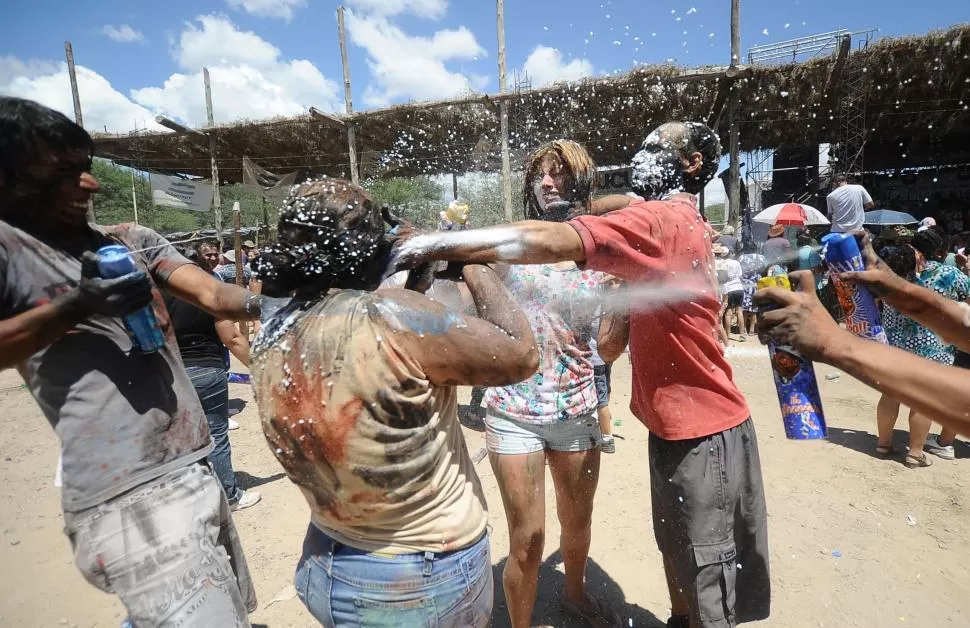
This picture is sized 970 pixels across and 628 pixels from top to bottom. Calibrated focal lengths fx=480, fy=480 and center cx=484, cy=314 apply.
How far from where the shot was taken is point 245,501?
3.95m

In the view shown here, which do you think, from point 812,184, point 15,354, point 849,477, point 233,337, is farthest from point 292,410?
point 812,184

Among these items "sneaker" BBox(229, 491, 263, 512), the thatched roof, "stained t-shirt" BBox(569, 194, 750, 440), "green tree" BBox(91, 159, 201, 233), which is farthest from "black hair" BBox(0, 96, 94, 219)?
"green tree" BBox(91, 159, 201, 233)

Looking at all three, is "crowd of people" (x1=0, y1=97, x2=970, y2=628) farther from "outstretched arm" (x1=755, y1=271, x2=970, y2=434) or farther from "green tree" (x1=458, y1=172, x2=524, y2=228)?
"green tree" (x1=458, y1=172, x2=524, y2=228)

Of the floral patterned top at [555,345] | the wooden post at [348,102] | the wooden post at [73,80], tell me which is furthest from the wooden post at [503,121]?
the wooden post at [73,80]

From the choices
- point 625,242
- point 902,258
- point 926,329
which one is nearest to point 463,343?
point 625,242

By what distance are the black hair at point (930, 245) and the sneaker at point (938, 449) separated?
167 centimetres

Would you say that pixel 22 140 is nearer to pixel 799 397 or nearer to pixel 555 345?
pixel 555 345

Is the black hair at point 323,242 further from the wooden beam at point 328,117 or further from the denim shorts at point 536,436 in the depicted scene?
the wooden beam at point 328,117

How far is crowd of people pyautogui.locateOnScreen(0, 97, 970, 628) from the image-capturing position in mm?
1231

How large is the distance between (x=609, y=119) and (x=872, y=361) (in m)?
9.69

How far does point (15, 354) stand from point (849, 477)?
5.24m

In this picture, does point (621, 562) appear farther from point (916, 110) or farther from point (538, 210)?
point (916, 110)

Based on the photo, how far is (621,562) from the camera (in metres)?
3.01

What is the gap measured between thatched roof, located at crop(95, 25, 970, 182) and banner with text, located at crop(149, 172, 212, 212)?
1.88 feet
